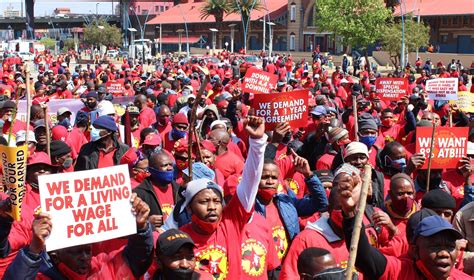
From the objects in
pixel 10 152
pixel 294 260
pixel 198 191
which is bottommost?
pixel 294 260

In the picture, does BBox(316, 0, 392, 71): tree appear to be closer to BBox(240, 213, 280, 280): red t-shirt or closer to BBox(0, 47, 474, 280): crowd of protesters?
BBox(0, 47, 474, 280): crowd of protesters

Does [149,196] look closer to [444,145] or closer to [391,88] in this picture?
[444,145]

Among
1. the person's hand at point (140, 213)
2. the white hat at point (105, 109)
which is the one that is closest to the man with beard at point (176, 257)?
the person's hand at point (140, 213)

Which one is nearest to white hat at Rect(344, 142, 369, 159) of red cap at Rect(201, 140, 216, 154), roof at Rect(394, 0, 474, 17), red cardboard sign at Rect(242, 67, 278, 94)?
red cap at Rect(201, 140, 216, 154)

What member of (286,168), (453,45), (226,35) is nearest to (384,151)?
(286,168)

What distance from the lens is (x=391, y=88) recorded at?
517 inches

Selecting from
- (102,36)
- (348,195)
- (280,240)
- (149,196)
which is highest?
(102,36)

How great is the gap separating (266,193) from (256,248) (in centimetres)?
63

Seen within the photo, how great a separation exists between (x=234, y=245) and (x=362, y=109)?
287 inches

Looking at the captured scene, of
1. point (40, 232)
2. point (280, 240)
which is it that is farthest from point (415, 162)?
point (40, 232)

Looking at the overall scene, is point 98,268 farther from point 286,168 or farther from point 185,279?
point 286,168

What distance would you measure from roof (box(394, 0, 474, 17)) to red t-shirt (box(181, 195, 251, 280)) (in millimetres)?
45788

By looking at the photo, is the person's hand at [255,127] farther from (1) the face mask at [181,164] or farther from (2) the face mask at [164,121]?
(2) the face mask at [164,121]

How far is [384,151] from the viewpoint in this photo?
6602 millimetres
